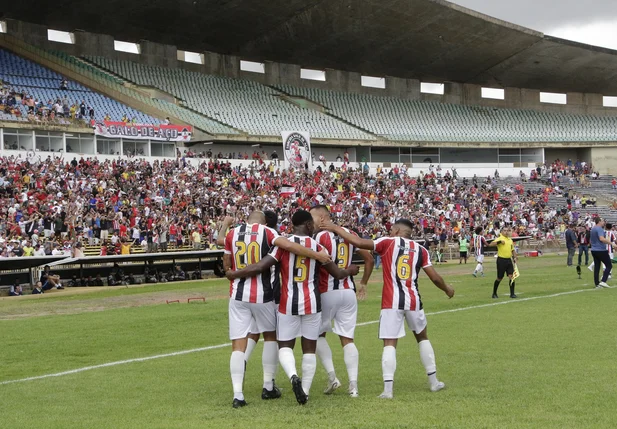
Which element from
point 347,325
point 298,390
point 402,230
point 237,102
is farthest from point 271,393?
point 237,102

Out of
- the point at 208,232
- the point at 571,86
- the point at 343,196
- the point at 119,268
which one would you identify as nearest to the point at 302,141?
the point at 343,196

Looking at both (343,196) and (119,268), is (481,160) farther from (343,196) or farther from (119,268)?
(119,268)

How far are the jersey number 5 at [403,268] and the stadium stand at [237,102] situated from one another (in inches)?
1890

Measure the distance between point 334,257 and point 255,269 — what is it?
3.56 ft

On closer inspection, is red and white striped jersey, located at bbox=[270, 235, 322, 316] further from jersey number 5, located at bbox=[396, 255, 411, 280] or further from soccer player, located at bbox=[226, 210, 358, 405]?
jersey number 5, located at bbox=[396, 255, 411, 280]

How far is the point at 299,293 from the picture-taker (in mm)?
9516

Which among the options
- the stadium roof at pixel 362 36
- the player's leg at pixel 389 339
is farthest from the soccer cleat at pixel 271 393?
the stadium roof at pixel 362 36

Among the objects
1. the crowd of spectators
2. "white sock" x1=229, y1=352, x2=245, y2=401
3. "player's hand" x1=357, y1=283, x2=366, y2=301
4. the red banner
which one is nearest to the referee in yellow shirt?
"player's hand" x1=357, y1=283, x2=366, y2=301

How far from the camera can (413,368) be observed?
1157 centimetres

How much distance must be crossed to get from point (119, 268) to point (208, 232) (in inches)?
256

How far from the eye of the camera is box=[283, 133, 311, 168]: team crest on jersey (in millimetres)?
52812

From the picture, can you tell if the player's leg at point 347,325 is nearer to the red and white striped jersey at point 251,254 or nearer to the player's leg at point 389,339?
the player's leg at point 389,339

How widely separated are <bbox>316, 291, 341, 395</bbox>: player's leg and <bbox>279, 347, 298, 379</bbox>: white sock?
62cm

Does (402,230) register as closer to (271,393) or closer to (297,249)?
(297,249)
